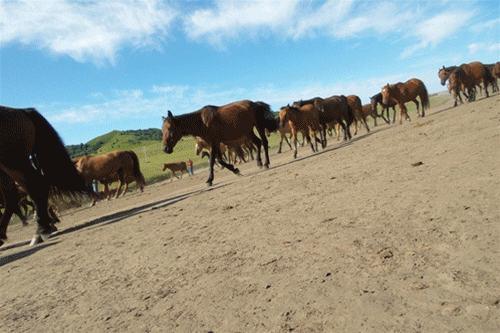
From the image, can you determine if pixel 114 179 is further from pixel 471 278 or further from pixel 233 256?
pixel 471 278

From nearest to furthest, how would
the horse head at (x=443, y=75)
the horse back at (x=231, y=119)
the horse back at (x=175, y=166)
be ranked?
the horse back at (x=231, y=119) < the horse head at (x=443, y=75) < the horse back at (x=175, y=166)

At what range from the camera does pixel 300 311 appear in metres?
2.00

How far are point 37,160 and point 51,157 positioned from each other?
257mm

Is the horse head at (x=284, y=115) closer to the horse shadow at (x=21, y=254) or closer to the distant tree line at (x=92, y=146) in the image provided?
the horse shadow at (x=21, y=254)

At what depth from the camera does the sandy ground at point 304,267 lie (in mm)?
1935

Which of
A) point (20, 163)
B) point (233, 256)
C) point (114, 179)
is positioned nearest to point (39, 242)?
point (20, 163)

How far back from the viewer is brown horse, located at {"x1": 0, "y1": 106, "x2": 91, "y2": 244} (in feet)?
18.4

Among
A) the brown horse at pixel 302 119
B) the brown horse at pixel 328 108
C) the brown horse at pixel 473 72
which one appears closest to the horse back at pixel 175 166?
the brown horse at pixel 328 108

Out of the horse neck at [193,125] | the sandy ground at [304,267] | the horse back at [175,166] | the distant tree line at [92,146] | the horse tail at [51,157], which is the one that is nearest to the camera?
the sandy ground at [304,267]

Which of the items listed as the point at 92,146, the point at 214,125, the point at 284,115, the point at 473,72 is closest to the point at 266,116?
the point at 214,125

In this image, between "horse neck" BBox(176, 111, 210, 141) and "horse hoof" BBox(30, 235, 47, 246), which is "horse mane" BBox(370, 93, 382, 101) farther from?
"horse hoof" BBox(30, 235, 47, 246)

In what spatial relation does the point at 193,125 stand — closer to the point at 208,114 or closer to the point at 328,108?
the point at 208,114

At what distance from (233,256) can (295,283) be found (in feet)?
2.84

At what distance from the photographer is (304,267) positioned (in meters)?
2.54
